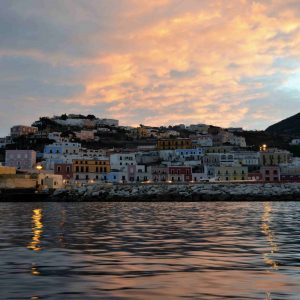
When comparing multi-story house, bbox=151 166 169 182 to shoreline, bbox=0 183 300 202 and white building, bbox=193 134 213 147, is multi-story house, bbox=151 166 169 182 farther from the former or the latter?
white building, bbox=193 134 213 147

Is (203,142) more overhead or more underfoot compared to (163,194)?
more overhead

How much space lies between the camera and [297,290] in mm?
11516

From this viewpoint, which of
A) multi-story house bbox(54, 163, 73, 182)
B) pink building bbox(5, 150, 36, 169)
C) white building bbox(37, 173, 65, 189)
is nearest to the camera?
white building bbox(37, 173, 65, 189)

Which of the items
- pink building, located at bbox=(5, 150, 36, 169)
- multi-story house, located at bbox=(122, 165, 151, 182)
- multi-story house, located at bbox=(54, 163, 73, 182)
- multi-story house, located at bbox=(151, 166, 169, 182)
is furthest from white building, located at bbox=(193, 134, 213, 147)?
pink building, located at bbox=(5, 150, 36, 169)

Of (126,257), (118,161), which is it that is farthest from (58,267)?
(118,161)

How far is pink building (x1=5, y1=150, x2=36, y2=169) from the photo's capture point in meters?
135

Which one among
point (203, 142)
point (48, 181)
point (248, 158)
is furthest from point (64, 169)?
point (203, 142)

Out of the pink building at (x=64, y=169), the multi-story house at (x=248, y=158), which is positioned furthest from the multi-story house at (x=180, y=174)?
the pink building at (x=64, y=169)

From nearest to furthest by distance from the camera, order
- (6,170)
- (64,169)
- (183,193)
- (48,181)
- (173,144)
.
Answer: (183,193)
(48,181)
(6,170)
(64,169)
(173,144)

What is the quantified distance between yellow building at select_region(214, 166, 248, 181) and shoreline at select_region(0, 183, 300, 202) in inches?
1404

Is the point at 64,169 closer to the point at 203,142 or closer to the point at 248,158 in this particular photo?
the point at 248,158

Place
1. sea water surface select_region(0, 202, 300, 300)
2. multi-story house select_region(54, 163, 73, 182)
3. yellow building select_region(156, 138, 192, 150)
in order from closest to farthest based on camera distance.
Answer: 1. sea water surface select_region(0, 202, 300, 300)
2. multi-story house select_region(54, 163, 73, 182)
3. yellow building select_region(156, 138, 192, 150)

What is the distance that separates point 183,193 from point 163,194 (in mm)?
3761

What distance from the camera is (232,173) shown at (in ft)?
429
